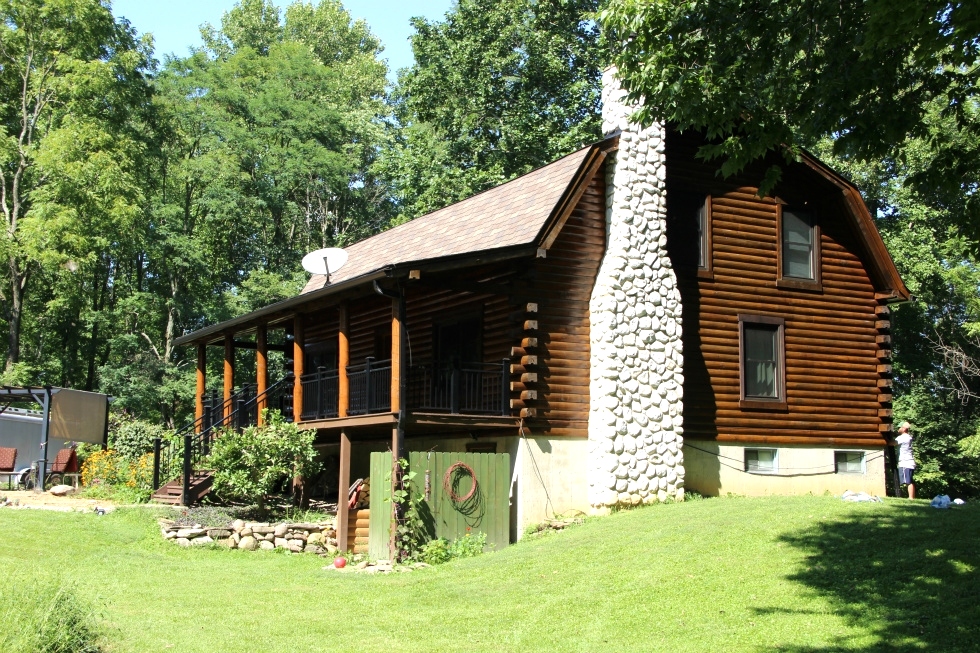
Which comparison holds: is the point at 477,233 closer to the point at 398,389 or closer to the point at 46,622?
the point at 398,389

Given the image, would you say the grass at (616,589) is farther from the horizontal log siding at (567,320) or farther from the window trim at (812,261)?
the window trim at (812,261)

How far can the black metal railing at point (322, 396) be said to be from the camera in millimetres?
20266

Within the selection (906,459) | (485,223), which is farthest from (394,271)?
(906,459)

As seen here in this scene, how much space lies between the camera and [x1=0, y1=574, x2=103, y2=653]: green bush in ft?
27.5

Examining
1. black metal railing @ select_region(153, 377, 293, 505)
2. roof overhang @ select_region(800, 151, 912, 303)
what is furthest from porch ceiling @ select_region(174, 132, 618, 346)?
roof overhang @ select_region(800, 151, 912, 303)

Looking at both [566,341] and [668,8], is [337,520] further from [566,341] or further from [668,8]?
[668,8]

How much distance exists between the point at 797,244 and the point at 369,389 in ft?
33.4

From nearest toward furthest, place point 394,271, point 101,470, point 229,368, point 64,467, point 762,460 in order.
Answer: point 394,271 < point 762,460 < point 101,470 < point 229,368 < point 64,467

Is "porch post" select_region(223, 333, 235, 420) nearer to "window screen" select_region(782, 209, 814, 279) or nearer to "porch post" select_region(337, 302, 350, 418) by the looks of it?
"porch post" select_region(337, 302, 350, 418)

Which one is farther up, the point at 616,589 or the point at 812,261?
the point at 812,261

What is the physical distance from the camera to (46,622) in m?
8.70

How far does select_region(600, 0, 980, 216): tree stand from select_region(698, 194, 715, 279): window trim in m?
8.20

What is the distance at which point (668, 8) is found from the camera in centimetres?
1211

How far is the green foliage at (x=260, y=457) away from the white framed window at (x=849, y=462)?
11.0 meters
